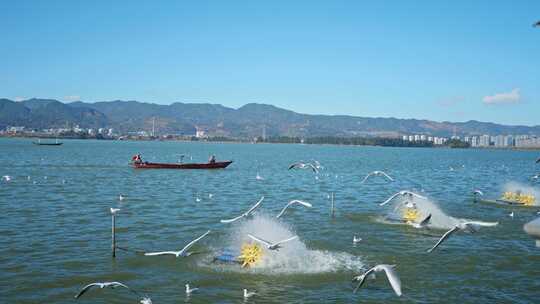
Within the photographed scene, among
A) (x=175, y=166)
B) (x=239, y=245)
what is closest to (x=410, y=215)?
(x=239, y=245)

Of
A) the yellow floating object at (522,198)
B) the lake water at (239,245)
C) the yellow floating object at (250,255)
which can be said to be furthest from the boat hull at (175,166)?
the yellow floating object at (250,255)

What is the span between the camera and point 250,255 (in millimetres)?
21656

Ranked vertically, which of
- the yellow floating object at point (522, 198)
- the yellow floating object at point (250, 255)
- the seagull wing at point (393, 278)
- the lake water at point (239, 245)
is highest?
the seagull wing at point (393, 278)

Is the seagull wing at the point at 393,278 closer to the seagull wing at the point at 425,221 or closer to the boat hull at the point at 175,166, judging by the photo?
the seagull wing at the point at 425,221

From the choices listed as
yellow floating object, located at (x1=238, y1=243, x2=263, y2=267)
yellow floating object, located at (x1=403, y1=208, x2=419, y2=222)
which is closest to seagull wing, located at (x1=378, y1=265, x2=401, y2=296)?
yellow floating object, located at (x1=238, y1=243, x2=263, y2=267)

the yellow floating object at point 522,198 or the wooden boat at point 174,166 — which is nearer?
the yellow floating object at point 522,198

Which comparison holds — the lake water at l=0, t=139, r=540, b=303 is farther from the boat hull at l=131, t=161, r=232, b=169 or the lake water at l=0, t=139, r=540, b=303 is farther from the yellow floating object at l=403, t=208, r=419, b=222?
the boat hull at l=131, t=161, r=232, b=169

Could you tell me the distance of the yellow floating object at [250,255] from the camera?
70.8 feet

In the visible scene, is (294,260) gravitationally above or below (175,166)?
below

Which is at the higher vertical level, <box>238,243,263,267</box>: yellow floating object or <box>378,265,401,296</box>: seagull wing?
<box>378,265,401,296</box>: seagull wing

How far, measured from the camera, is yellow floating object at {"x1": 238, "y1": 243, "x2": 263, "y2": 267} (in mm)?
21567

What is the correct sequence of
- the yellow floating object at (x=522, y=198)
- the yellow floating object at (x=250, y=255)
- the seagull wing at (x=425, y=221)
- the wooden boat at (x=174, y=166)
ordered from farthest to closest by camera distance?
the wooden boat at (x=174, y=166), the yellow floating object at (x=522, y=198), the seagull wing at (x=425, y=221), the yellow floating object at (x=250, y=255)

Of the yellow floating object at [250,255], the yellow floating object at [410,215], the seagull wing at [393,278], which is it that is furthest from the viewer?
the yellow floating object at [410,215]

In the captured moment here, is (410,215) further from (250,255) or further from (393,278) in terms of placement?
(393,278)
